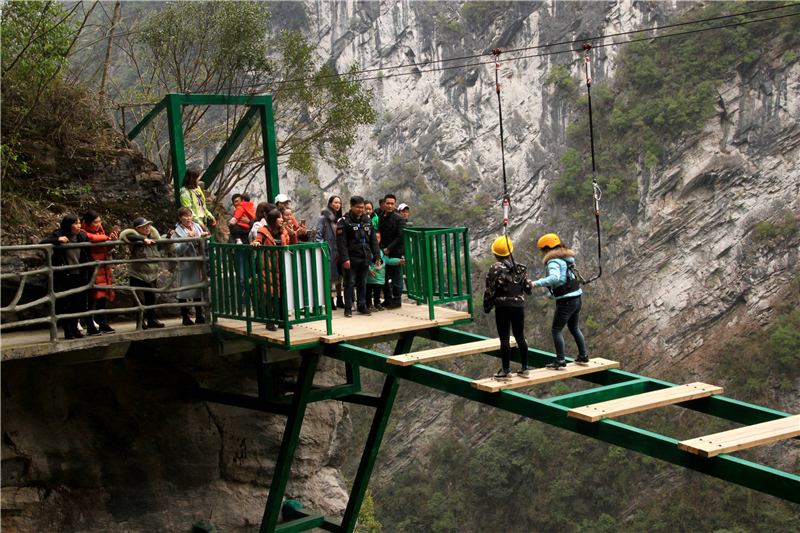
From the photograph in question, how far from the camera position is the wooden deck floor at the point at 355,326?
20.9 ft

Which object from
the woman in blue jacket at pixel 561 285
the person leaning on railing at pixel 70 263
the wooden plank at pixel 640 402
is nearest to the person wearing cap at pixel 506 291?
the woman in blue jacket at pixel 561 285

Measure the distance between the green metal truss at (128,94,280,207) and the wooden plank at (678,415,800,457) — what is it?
6461 millimetres

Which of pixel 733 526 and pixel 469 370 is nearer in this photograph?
pixel 733 526

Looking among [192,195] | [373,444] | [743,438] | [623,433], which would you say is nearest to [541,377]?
[623,433]

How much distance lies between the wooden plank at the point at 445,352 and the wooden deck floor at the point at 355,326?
622 millimetres

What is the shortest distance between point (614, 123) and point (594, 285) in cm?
946

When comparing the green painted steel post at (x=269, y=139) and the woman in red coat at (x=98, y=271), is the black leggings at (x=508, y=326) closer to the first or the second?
the woman in red coat at (x=98, y=271)

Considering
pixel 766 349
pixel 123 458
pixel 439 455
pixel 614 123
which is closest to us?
pixel 123 458

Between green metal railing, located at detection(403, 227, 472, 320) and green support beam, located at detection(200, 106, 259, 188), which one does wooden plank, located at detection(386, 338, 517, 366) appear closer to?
green metal railing, located at detection(403, 227, 472, 320)

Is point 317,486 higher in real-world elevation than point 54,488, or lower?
lower

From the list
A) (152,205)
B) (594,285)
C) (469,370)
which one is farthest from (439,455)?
(152,205)

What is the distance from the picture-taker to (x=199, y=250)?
6.87 m

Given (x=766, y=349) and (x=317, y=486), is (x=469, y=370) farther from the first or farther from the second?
(x=317, y=486)

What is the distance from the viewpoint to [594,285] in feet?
128
